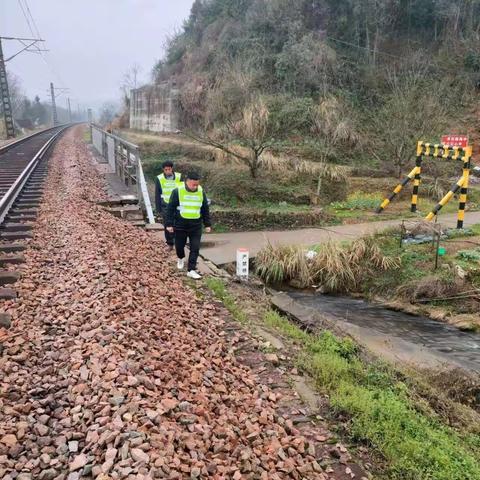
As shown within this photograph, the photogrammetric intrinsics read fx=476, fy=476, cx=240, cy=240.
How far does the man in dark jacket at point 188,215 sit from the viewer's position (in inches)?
297

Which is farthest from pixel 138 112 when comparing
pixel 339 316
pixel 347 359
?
pixel 347 359

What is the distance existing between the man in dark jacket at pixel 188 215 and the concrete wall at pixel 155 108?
19.1 m

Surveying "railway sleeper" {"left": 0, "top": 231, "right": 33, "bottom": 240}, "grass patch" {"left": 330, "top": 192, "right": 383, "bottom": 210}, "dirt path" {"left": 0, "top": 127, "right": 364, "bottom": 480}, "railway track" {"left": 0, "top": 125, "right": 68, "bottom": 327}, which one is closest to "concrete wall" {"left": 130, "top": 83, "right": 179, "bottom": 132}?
"railway track" {"left": 0, "top": 125, "right": 68, "bottom": 327}

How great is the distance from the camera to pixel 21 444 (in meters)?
3.30

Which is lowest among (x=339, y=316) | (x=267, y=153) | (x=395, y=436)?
(x=339, y=316)

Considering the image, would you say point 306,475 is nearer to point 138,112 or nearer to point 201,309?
point 201,309

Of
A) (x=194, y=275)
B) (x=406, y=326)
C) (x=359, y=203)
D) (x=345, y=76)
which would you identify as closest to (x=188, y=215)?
(x=194, y=275)

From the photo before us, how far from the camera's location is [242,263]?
337 inches

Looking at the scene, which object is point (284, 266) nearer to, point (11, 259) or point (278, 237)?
point (278, 237)

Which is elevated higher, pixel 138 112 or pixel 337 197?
pixel 138 112

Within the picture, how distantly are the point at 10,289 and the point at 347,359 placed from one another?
13.8 ft

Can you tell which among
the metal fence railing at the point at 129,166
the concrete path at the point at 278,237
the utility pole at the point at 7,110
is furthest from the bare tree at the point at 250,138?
the utility pole at the point at 7,110

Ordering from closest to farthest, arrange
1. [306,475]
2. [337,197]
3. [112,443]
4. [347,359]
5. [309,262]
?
[112,443] → [306,475] → [347,359] → [309,262] → [337,197]

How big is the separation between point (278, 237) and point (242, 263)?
273 centimetres
